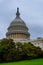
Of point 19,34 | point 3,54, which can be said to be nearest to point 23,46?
point 3,54

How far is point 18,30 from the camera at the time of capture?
340 ft

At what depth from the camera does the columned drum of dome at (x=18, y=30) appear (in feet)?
336

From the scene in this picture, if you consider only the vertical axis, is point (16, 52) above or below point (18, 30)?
below

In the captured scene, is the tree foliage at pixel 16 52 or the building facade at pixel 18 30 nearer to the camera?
the tree foliage at pixel 16 52

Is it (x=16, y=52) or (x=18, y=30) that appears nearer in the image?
(x=16, y=52)

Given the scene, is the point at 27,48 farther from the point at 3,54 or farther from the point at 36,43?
the point at 36,43

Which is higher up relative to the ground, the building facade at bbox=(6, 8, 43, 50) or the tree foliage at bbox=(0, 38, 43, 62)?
the building facade at bbox=(6, 8, 43, 50)

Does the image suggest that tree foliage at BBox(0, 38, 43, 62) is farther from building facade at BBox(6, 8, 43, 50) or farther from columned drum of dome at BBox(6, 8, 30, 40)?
columned drum of dome at BBox(6, 8, 30, 40)

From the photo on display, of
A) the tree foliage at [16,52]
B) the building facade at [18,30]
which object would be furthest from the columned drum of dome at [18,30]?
the tree foliage at [16,52]

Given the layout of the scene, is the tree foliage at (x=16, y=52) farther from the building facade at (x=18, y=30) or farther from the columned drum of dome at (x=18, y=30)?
the columned drum of dome at (x=18, y=30)

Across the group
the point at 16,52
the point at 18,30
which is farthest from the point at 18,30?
the point at 16,52

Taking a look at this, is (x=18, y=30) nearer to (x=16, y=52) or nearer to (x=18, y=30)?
(x=18, y=30)

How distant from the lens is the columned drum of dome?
102488 millimetres

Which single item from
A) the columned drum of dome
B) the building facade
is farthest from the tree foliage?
the columned drum of dome
